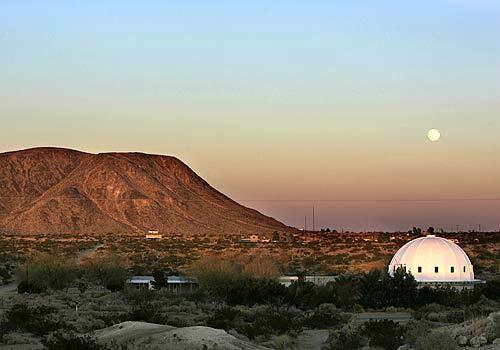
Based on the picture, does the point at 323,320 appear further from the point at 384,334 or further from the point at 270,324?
the point at 384,334

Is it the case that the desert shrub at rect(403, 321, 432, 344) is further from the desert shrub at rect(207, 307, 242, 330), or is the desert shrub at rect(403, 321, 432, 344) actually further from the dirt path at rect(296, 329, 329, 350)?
the desert shrub at rect(207, 307, 242, 330)

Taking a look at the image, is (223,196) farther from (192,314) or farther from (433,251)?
(192,314)

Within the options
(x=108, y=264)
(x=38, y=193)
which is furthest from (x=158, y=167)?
(x=108, y=264)

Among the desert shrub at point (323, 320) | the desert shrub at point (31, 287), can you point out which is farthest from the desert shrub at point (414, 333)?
the desert shrub at point (31, 287)

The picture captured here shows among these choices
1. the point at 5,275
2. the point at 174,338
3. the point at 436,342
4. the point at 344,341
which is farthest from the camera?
the point at 5,275

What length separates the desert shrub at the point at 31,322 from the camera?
88.7ft

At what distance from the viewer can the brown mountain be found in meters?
156

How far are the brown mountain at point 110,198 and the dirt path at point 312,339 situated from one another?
126029mm

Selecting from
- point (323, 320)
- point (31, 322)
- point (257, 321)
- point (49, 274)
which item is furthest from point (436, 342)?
point (49, 274)

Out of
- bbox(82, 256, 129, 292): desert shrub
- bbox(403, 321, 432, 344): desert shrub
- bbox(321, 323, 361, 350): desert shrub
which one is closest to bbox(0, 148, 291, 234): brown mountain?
bbox(82, 256, 129, 292): desert shrub

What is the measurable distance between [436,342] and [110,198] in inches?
5687

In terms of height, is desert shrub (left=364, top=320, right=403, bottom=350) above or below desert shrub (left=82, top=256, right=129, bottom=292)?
below

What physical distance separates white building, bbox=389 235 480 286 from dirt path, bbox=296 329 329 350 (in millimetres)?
16131

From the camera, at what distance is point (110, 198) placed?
16362 centimetres
